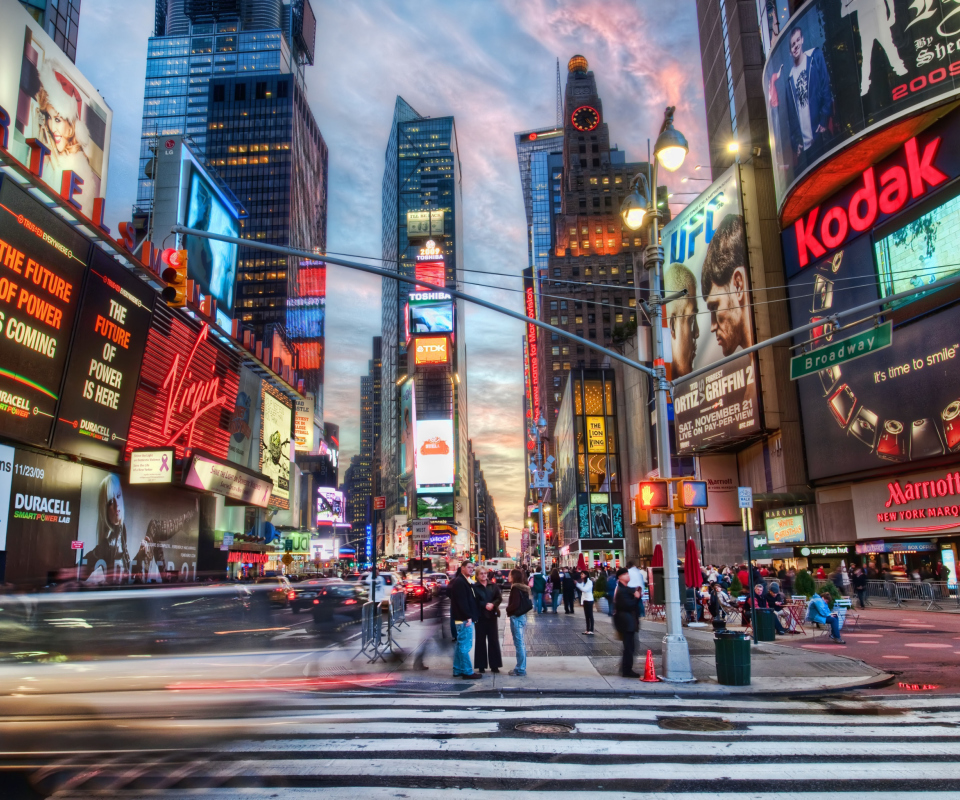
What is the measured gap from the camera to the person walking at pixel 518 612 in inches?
513

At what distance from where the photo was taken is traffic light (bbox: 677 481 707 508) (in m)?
13.3

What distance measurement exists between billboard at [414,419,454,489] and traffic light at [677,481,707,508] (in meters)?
153

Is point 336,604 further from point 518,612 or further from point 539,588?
point 539,588

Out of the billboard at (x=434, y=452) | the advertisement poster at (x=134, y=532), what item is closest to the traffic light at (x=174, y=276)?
the advertisement poster at (x=134, y=532)

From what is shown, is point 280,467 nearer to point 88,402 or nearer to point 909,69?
point 88,402

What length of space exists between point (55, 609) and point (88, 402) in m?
29.0

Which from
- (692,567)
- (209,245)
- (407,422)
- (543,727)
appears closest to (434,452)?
(407,422)

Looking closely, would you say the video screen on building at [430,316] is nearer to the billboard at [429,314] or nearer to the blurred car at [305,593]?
the billboard at [429,314]

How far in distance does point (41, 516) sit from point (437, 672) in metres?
26.3

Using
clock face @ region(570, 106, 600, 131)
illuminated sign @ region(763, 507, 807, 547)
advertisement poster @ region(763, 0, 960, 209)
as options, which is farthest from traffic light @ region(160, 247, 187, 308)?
clock face @ region(570, 106, 600, 131)

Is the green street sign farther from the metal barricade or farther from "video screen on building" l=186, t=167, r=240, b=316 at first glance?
"video screen on building" l=186, t=167, r=240, b=316

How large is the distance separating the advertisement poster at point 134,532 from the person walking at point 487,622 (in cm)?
2376

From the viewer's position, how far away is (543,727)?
29.1ft

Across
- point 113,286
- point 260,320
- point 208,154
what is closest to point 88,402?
point 113,286
